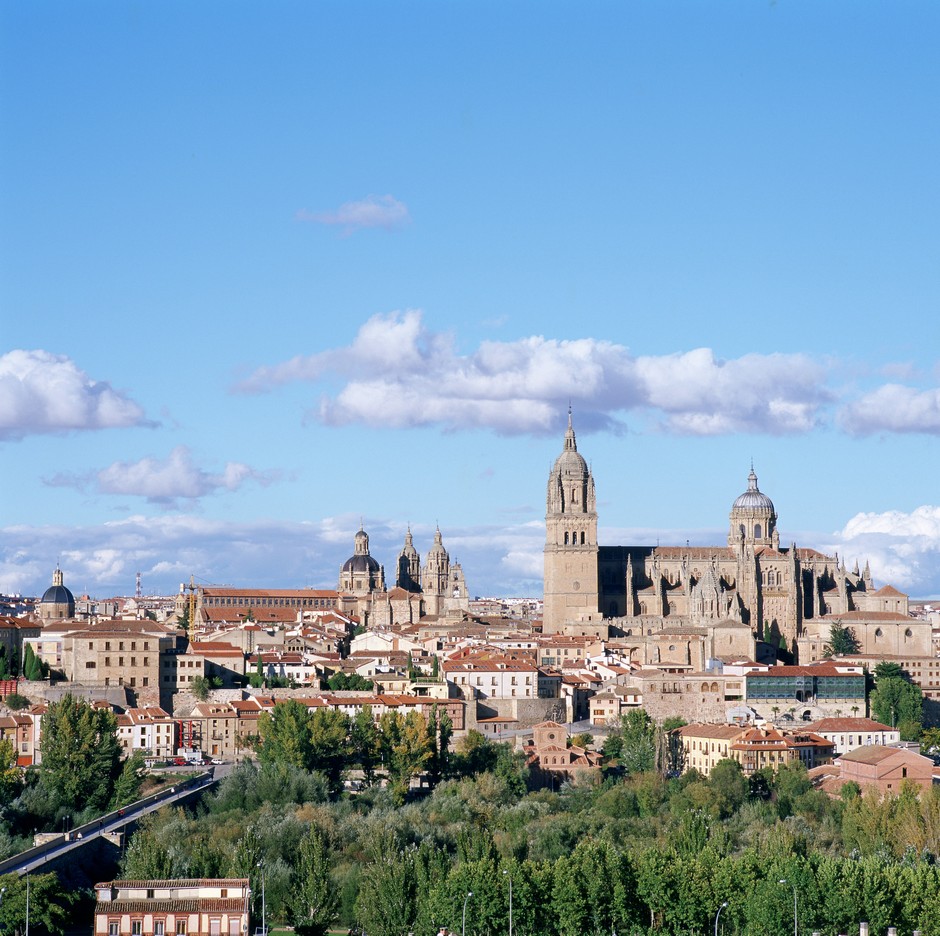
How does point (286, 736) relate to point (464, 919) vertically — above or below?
above

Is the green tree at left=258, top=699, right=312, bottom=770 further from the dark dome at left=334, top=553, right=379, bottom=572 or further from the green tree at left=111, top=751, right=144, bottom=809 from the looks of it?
the dark dome at left=334, top=553, right=379, bottom=572

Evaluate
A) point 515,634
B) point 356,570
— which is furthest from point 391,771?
point 356,570

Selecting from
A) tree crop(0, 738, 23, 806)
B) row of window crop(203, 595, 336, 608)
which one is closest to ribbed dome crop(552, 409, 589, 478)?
row of window crop(203, 595, 336, 608)

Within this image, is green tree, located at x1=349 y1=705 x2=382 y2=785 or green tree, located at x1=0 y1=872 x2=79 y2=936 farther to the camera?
green tree, located at x1=349 y1=705 x2=382 y2=785

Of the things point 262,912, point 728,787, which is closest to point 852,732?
point 728,787

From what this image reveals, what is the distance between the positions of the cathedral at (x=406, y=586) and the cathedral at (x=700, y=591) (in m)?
9.16

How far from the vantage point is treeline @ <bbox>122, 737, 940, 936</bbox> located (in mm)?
45219

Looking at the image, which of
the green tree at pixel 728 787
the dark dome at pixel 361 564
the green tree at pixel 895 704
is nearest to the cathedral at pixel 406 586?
the dark dome at pixel 361 564

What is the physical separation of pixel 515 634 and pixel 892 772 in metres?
28.2

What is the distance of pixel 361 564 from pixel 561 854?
213ft

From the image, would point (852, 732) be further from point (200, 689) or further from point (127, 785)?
point (127, 785)

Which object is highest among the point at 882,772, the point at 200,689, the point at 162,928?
the point at 200,689

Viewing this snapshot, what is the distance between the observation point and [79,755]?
2391 inches

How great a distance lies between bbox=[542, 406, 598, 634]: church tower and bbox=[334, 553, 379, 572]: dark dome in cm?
2384
